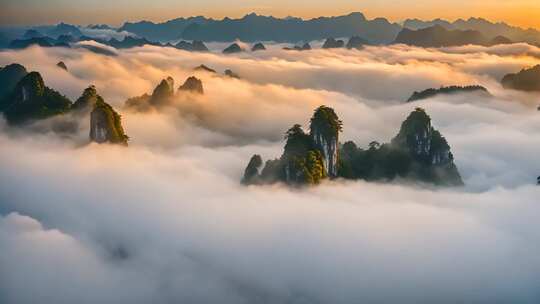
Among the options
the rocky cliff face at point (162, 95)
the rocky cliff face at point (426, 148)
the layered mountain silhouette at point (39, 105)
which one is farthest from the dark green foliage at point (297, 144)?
the rocky cliff face at point (162, 95)

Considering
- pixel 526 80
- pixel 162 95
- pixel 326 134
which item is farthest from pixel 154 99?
pixel 526 80

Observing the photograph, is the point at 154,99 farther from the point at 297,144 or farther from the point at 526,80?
the point at 526,80

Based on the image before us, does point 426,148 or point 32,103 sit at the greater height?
point 32,103

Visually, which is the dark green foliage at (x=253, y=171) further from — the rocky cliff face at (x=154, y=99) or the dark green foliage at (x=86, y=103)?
the rocky cliff face at (x=154, y=99)

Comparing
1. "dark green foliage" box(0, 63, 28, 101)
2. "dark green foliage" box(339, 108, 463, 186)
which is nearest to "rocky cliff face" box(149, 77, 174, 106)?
"dark green foliage" box(0, 63, 28, 101)

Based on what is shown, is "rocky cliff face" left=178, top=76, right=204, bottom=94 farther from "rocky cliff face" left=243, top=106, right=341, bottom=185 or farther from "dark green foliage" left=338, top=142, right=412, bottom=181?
"rocky cliff face" left=243, top=106, right=341, bottom=185

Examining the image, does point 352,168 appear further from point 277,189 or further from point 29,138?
point 29,138
